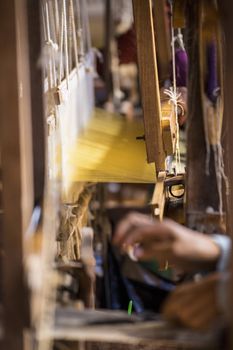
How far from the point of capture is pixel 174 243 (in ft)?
6.25

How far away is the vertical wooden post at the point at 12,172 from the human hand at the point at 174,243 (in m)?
0.26

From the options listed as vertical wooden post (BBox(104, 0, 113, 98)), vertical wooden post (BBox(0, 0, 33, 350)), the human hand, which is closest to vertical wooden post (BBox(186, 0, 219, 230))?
the human hand

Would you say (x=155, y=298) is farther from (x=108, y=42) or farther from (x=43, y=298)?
(x=108, y=42)

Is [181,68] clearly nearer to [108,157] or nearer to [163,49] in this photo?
[163,49]

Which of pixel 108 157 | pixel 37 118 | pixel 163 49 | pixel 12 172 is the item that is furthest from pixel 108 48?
pixel 12 172

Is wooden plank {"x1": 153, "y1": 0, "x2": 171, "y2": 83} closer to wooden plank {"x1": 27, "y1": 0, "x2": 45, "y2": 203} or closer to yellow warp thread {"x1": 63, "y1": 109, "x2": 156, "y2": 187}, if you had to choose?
yellow warp thread {"x1": 63, "y1": 109, "x2": 156, "y2": 187}

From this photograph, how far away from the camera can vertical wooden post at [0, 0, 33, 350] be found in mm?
1928

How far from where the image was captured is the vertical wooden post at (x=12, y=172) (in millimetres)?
1928

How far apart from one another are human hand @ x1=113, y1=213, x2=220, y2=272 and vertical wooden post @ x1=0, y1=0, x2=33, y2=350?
257 mm

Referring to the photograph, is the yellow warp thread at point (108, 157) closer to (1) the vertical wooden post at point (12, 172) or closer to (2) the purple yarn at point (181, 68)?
(2) the purple yarn at point (181, 68)

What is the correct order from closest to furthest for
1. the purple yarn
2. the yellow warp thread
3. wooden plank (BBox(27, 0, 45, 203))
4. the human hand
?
the human hand → wooden plank (BBox(27, 0, 45, 203)) → the yellow warp thread → the purple yarn

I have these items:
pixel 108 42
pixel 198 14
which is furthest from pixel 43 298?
pixel 108 42

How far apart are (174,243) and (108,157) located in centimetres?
210

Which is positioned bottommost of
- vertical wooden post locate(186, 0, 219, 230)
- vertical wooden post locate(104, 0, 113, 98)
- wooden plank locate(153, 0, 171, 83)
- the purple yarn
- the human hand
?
the human hand
